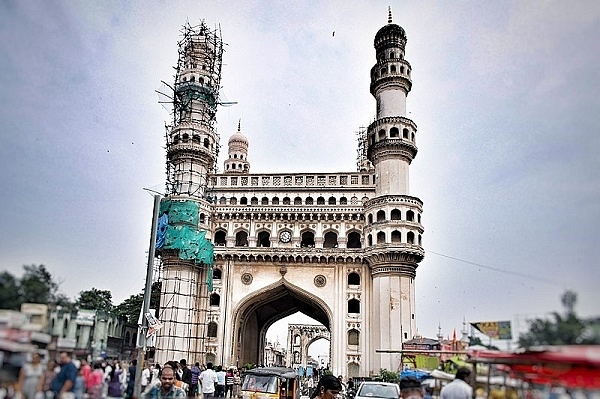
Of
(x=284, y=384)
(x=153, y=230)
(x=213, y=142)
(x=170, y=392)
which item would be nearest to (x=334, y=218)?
(x=213, y=142)

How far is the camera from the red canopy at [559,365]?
4.59 metres

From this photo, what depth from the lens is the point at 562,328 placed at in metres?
5.34

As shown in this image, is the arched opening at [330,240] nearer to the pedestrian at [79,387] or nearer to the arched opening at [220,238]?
the arched opening at [220,238]

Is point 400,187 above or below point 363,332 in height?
above

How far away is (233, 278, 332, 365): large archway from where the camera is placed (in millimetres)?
37969

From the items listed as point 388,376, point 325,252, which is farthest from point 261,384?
point 325,252

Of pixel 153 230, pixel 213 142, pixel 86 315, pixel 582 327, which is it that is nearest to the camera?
pixel 582 327

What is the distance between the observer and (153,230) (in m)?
12.4

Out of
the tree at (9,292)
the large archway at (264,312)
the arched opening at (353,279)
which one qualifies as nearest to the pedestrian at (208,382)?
the tree at (9,292)

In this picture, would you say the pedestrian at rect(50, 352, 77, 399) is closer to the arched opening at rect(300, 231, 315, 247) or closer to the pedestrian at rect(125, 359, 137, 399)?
the pedestrian at rect(125, 359, 137, 399)

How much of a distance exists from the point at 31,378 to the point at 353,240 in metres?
35.4

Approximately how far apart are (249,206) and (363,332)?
39.2 ft

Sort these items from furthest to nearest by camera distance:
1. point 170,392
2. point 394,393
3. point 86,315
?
point 394,393 < point 170,392 < point 86,315

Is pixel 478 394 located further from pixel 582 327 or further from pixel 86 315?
pixel 86 315
